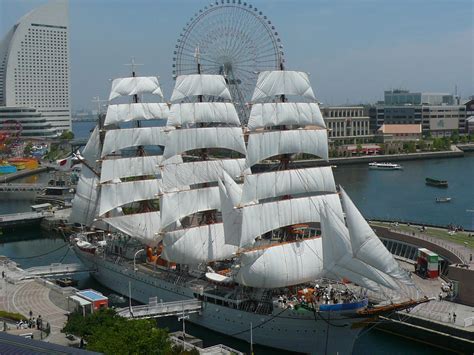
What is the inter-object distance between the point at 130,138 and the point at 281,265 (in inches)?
806

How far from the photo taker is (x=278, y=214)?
3700cm

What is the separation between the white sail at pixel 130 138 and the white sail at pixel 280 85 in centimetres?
1237

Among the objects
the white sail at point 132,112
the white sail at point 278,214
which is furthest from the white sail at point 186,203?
the white sail at point 132,112

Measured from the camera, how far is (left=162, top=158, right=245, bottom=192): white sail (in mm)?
43656

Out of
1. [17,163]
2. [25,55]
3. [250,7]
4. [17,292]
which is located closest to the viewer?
[17,292]

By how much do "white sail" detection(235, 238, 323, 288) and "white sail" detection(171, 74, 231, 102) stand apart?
15011 millimetres

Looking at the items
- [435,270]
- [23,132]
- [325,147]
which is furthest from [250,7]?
[23,132]

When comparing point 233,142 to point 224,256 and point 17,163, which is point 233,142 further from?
point 17,163

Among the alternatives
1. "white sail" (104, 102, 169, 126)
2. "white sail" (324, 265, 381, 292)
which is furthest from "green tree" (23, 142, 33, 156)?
"white sail" (324, 265, 381, 292)

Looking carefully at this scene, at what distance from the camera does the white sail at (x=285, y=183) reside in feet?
120

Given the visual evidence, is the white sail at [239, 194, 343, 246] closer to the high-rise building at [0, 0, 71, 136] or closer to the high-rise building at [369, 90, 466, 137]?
the high-rise building at [369, 90, 466, 137]

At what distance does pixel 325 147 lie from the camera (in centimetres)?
4006

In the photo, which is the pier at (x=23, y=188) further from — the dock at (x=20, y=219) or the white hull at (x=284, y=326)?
the white hull at (x=284, y=326)

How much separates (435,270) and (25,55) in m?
167
